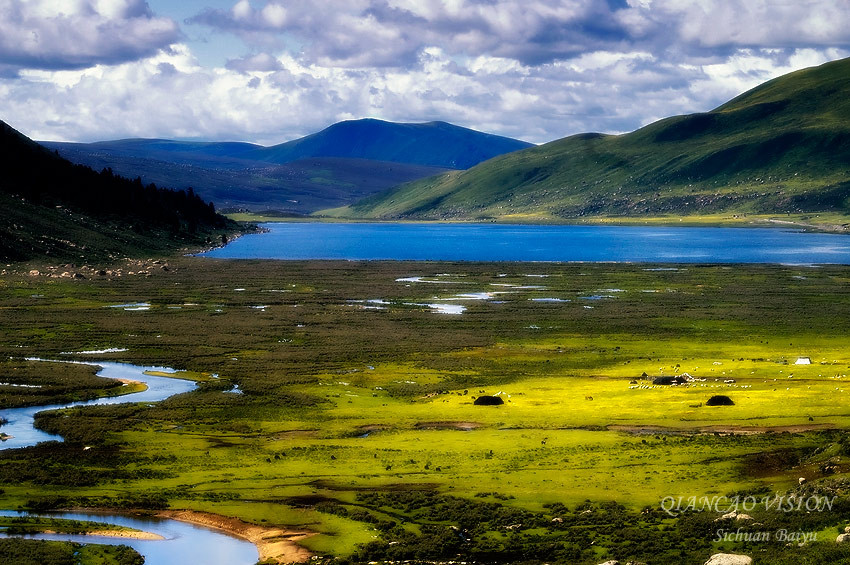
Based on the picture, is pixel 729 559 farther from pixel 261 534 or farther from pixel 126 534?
pixel 126 534

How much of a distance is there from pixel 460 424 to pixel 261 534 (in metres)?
23.4

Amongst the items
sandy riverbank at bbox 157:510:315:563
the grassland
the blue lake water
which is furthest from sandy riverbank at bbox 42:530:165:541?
the blue lake water

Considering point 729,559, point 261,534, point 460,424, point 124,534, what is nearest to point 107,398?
point 460,424

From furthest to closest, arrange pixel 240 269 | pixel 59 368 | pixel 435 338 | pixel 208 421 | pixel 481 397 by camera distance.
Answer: pixel 240 269, pixel 435 338, pixel 59 368, pixel 481 397, pixel 208 421

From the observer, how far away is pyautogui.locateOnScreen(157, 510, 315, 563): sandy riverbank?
41406 millimetres

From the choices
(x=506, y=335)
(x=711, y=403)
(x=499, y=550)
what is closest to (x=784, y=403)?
(x=711, y=403)

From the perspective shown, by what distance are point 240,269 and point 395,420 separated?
128 meters

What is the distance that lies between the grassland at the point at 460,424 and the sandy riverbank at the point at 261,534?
65 cm

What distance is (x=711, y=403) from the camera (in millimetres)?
69562

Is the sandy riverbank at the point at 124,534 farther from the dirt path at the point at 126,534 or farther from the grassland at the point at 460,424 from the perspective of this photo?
the grassland at the point at 460,424

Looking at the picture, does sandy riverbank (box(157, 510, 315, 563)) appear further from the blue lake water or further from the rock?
the blue lake water

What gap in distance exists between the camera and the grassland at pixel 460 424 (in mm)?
43844

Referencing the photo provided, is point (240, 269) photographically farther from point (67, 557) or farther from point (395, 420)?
point (67, 557)

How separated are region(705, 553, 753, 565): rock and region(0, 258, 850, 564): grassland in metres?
0.88
